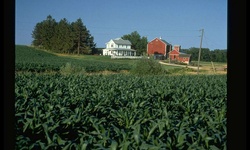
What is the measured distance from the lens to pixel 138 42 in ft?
325

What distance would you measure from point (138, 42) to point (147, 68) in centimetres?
7054

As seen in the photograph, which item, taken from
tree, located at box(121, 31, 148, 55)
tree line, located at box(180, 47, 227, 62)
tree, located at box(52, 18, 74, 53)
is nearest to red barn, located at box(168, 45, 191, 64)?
tree line, located at box(180, 47, 227, 62)

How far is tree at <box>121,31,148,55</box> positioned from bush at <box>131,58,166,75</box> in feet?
197

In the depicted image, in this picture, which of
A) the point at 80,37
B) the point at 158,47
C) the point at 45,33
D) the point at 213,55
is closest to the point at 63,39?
the point at 80,37

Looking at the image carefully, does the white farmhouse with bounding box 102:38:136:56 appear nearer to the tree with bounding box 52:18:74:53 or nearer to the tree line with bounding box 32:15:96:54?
the tree line with bounding box 32:15:96:54

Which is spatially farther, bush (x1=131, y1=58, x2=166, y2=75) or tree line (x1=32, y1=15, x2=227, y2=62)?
tree line (x1=32, y1=15, x2=227, y2=62)

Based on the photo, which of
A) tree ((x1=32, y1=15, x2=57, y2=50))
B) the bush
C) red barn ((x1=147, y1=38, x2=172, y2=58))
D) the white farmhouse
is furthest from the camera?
the white farmhouse

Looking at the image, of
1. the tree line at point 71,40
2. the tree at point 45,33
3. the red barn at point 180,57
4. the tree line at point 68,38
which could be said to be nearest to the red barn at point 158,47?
the red barn at point 180,57

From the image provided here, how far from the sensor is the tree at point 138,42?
9269 cm

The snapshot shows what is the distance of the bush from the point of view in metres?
29.7

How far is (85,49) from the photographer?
7544 centimetres
